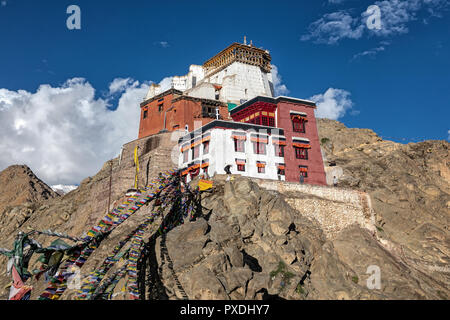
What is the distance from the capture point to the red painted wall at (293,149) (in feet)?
137

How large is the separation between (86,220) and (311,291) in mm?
29430

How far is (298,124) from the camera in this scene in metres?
44.5

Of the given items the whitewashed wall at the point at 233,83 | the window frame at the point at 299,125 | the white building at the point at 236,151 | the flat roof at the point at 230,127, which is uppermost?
the whitewashed wall at the point at 233,83

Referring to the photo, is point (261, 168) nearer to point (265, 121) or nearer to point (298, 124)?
point (265, 121)

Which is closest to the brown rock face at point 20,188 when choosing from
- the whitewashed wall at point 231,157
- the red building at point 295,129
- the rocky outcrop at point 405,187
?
the whitewashed wall at point 231,157

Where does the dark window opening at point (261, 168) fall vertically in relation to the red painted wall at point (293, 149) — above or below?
below

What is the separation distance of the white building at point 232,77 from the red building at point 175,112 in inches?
117

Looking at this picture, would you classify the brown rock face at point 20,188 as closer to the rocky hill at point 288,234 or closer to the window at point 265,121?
the rocky hill at point 288,234

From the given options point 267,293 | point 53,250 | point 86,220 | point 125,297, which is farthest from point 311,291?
point 86,220

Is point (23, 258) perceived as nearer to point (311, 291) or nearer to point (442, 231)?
point (311, 291)

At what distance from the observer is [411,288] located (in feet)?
100

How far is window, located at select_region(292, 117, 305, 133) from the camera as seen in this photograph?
44075mm

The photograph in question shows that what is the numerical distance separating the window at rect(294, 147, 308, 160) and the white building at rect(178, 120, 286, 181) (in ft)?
7.52

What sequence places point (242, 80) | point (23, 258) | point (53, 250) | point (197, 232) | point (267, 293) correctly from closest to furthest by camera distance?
point (23, 258) < point (53, 250) < point (267, 293) < point (197, 232) < point (242, 80)
